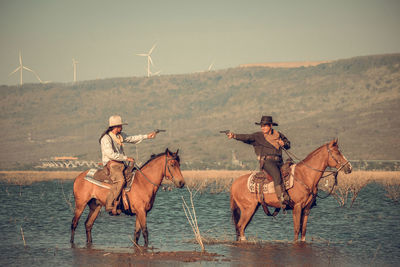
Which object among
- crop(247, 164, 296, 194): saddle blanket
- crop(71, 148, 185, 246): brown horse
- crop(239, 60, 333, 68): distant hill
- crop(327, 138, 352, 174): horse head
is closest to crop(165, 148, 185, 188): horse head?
crop(71, 148, 185, 246): brown horse

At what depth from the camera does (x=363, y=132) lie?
81.5 meters

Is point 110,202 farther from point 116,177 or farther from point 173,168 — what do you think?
point 173,168

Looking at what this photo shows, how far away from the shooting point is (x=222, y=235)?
17.0 m

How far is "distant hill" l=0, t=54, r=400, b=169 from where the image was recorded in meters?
82.2

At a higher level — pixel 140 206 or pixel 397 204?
pixel 140 206

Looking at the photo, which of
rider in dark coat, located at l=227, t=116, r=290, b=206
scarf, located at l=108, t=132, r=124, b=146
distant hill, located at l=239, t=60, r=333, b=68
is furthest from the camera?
distant hill, located at l=239, t=60, r=333, b=68

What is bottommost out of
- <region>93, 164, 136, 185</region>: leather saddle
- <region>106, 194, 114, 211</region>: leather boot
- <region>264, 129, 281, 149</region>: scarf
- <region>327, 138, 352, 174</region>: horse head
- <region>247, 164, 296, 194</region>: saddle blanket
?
<region>106, 194, 114, 211</region>: leather boot

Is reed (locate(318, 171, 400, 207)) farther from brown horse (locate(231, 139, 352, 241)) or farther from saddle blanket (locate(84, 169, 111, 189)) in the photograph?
saddle blanket (locate(84, 169, 111, 189))

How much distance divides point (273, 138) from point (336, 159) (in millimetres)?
1543

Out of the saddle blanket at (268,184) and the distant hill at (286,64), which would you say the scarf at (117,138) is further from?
the distant hill at (286,64)

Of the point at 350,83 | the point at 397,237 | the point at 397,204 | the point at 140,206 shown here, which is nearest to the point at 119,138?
the point at 140,206

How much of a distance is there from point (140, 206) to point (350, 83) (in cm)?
9797

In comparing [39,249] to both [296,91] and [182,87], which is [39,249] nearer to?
[296,91]

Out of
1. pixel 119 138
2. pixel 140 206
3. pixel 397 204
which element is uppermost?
pixel 119 138
